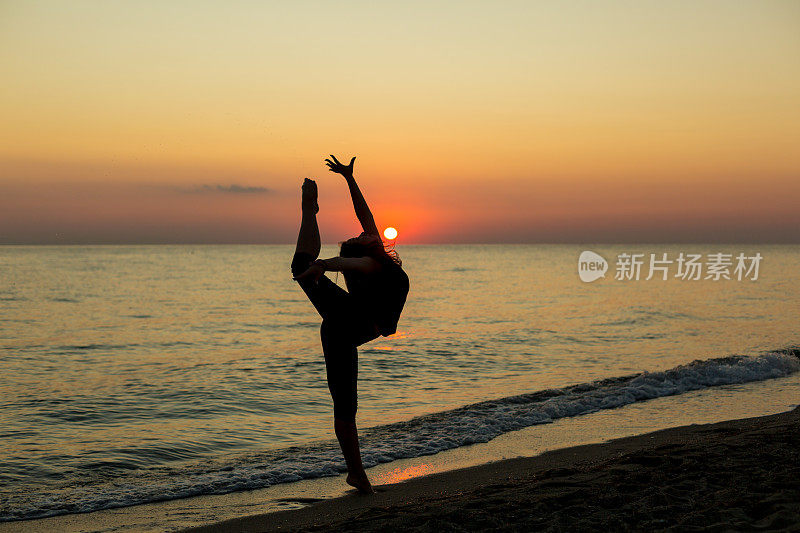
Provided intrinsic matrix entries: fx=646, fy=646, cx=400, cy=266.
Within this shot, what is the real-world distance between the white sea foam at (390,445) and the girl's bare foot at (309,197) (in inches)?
128

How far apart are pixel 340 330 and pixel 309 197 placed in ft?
3.68

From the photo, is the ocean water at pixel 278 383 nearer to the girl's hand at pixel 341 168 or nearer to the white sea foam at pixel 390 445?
the white sea foam at pixel 390 445

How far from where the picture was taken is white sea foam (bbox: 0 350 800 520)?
656 centimetres

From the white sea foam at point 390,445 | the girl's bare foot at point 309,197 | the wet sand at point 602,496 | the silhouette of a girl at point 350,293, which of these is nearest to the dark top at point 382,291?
the silhouette of a girl at point 350,293

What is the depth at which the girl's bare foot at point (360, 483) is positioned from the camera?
5.94 metres

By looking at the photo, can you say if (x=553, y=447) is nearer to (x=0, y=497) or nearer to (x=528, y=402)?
(x=528, y=402)

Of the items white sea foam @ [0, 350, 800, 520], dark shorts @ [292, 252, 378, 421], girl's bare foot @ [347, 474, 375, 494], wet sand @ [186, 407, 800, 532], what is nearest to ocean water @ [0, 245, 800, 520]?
white sea foam @ [0, 350, 800, 520]

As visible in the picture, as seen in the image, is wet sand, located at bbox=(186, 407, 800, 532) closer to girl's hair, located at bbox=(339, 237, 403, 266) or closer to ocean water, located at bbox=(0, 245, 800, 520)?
ocean water, located at bbox=(0, 245, 800, 520)

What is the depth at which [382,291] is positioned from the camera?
5102 millimetres

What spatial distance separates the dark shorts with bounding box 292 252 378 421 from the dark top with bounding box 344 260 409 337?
0.08m

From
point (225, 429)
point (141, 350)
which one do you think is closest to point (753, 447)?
point (225, 429)

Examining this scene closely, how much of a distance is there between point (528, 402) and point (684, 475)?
5634mm

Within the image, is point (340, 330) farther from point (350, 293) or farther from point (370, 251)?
point (370, 251)

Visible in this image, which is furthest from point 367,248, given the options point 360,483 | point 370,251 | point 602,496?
point 602,496
